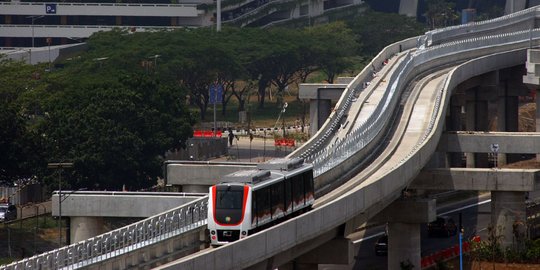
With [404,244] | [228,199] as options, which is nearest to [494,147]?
[404,244]

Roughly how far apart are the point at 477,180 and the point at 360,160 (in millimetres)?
11993

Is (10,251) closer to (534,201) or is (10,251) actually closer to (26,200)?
(26,200)

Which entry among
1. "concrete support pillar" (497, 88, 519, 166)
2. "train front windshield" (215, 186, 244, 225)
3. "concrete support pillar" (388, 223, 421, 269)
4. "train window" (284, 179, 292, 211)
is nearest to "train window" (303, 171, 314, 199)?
"train window" (284, 179, 292, 211)

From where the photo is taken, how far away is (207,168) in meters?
97.8

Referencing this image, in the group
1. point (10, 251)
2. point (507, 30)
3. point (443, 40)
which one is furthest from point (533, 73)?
point (10, 251)

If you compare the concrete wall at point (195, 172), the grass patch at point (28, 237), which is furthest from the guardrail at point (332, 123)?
the grass patch at point (28, 237)

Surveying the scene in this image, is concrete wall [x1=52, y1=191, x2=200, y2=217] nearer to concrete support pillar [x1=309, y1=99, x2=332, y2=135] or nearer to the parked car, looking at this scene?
the parked car

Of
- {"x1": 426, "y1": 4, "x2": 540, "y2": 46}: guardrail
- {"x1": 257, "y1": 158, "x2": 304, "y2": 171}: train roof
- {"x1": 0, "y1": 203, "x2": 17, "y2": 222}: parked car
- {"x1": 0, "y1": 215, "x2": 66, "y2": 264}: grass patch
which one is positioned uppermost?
{"x1": 426, "y1": 4, "x2": 540, "y2": 46}: guardrail

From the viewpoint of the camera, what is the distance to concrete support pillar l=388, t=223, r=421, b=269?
337 ft

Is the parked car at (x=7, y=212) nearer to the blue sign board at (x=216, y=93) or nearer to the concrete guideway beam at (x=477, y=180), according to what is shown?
the concrete guideway beam at (x=477, y=180)

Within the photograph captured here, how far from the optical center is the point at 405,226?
103125mm

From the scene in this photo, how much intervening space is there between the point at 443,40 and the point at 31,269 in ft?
345

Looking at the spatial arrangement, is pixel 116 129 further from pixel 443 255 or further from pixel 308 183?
pixel 308 183

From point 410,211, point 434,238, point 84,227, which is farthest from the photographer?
point 434,238
